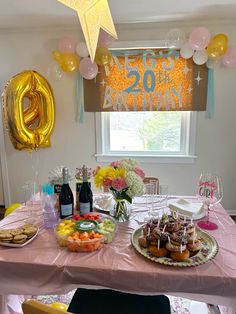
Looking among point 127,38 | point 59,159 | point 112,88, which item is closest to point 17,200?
point 59,159

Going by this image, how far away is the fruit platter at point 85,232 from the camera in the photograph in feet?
3.35

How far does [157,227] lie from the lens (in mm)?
1035

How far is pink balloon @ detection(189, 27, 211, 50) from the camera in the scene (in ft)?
7.79

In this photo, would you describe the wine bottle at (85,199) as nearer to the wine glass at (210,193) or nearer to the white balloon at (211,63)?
the wine glass at (210,193)

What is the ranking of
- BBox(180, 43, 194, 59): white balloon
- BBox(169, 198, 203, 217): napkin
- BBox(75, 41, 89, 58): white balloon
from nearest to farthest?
1. BBox(169, 198, 203, 217): napkin
2. BBox(180, 43, 194, 59): white balloon
3. BBox(75, 41, 89, 58): white balloon

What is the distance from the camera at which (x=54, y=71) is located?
2762 mm

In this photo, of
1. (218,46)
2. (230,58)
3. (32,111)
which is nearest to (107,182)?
(32,111)

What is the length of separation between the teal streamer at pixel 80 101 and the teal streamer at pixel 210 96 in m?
1.41

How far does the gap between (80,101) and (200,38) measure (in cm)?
143

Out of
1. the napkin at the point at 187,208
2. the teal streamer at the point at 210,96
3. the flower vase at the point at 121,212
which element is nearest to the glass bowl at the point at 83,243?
the flower vase at the point at 121,212

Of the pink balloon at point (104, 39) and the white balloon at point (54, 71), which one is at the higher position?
the pink balloon at point (104, 39)

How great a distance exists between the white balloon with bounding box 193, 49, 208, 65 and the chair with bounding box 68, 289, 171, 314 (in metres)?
2.23

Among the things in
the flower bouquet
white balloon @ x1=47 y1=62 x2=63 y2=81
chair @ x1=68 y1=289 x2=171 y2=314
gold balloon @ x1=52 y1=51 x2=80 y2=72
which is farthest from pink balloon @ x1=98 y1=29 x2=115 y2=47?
chair @ x1=68 y1=289 x2=171 y2=314

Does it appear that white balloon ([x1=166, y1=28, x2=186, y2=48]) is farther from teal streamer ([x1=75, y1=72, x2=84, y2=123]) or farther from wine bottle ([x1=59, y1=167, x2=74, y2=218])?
wine bottle ([x1=59, y1=167, x2=74, y2=218])
